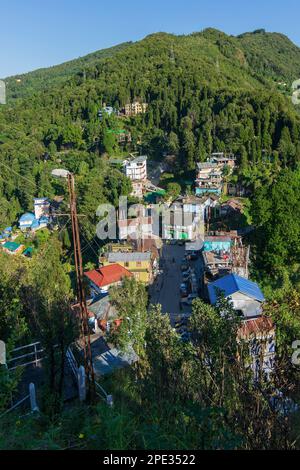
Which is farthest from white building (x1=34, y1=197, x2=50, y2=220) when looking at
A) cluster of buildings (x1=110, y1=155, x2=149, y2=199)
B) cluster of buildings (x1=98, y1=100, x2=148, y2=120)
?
cluster of buildings (x1=98, y1=100, x2=148, y2=120)

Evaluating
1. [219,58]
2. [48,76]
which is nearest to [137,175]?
[219,58]

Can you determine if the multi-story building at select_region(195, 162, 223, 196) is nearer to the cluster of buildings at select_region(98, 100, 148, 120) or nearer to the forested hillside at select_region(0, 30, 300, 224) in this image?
the forested hillside at select_region(0, 30, 300, 224)

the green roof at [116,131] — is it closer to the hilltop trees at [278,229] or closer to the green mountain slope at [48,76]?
the hilltop trees at [278,229]

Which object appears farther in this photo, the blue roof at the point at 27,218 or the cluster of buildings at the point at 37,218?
the blue roof at the point at 27,218

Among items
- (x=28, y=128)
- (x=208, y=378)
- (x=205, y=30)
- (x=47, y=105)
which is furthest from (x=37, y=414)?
(x=205, y=30)

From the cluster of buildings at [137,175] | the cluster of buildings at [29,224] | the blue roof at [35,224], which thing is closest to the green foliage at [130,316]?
the cluster of buildings at [29,224]
